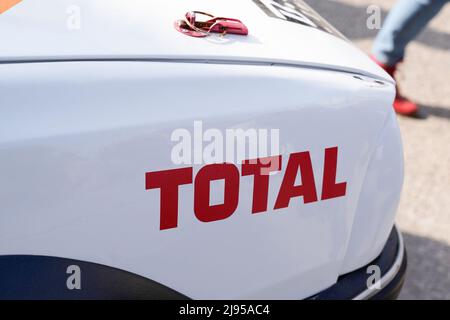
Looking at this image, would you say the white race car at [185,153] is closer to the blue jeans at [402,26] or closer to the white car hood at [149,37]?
the white car hood at [149,37]

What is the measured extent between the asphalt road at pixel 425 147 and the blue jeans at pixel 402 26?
330 millimetres

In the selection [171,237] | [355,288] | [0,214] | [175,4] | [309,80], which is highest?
[175,4]

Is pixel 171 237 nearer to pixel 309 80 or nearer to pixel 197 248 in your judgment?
pixel 197 248

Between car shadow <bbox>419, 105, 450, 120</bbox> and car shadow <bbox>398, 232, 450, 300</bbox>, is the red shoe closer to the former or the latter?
car shadow <bbox>419, 105, 450, 120</bbox>

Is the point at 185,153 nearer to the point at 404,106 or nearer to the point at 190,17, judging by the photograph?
the point at 190,17

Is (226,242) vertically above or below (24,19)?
below

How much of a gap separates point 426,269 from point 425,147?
891mm

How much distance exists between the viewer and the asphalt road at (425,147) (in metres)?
2.57

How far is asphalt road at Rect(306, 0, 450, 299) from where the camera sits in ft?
8.43

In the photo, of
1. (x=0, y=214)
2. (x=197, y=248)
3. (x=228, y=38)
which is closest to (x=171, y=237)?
(x=197, y=248)

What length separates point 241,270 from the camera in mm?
1412

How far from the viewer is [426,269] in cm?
256

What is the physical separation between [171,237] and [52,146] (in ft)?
0.95

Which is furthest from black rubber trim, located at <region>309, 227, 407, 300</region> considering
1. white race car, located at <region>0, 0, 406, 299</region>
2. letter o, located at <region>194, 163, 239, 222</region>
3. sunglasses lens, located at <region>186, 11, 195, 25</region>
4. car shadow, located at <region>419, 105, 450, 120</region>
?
car shadow, located at <region>419, 105, 450, 120</region>
